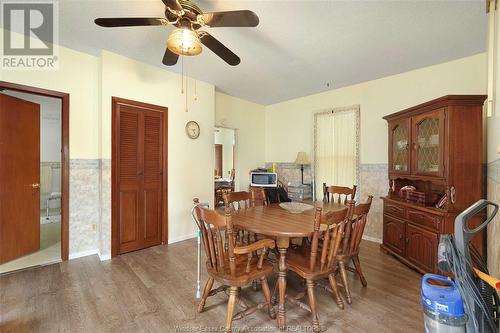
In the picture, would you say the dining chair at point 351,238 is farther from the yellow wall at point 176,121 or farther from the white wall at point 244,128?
the white wall at point 244,128

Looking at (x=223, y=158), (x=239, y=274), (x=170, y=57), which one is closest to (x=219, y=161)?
(x=223, y=158)

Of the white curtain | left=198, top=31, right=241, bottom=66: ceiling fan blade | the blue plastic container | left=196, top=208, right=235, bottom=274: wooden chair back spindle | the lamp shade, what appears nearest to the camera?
the blue plastic container

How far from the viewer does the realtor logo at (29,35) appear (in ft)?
7.11

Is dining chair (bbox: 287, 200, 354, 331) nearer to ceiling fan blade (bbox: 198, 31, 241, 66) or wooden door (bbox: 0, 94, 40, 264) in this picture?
ceiling fan blade (bbox: 198, 31, 241, 66)

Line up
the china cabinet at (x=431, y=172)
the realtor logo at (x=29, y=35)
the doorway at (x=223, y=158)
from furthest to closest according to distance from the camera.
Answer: the doorway at (x=223, y=158) → the china cabinet at (x=431, y=172) → the realtor logo at (x=29, y=35)

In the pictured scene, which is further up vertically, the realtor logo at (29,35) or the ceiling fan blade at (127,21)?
the realtor logo at (29,35)

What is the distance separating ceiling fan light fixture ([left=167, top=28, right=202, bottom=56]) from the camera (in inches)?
71.1

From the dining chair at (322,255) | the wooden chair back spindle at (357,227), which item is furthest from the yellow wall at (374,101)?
the dining chair at (322,255)

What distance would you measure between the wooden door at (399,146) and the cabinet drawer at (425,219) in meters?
0.54

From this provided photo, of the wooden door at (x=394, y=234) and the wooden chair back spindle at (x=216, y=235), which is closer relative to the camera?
the wooden chair back spindle at (x=216, y=235)

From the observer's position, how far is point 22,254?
9.56 ft

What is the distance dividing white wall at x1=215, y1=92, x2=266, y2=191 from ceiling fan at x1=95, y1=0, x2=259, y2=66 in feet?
8.97

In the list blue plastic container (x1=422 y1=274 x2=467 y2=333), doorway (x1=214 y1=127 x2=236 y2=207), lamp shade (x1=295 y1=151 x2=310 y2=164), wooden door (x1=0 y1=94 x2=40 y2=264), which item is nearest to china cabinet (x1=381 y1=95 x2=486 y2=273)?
blue plastic container (x1=422 y1=274 x2=467 y2=333)

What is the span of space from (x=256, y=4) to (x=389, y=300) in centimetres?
287
